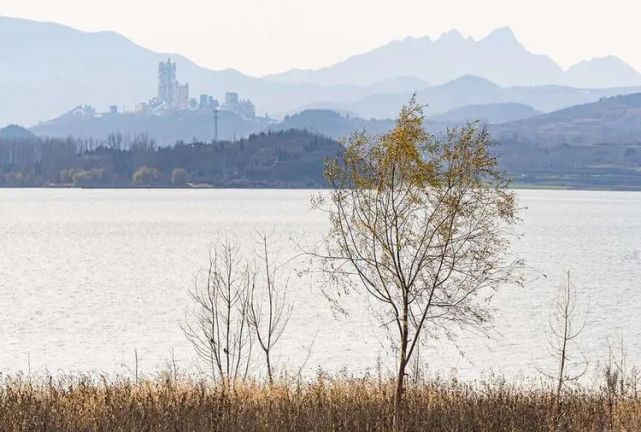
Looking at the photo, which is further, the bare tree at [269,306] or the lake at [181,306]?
the lake at [181,306]

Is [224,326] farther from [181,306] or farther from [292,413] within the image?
[292,413]

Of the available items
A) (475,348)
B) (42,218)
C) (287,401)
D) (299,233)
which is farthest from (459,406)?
(42,218)

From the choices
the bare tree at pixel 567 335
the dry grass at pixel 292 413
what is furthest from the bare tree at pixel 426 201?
the bare tree at pixel 567 335

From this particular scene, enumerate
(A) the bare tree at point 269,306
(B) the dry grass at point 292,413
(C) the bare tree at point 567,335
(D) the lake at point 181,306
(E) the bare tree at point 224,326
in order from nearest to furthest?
1. (B) the dry grass at point 292,413
2. (E) the bare tree at point 224,326
3. (C) the bare tree at point 567,335
4. (A) the bare tree at point 269,306
5. (D) the lake at point 181,306

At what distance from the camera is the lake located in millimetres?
43656

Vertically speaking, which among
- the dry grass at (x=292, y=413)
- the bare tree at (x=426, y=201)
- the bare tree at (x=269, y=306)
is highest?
the bare tree at (x=426, y=201)

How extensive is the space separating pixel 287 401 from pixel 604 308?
45.2m

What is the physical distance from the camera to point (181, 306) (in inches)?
2384

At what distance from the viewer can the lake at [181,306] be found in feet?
143

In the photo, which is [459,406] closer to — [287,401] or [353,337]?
[287,401]

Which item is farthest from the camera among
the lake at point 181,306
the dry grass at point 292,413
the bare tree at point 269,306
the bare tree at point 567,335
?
the lake at point 181,306

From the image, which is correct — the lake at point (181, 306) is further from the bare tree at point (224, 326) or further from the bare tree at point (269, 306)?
the bare tree at point (224, 326)

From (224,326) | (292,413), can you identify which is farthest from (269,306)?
(292,413)

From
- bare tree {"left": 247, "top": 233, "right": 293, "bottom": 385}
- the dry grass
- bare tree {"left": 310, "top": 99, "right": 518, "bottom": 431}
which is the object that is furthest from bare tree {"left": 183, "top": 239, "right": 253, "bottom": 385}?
bare tree {"left": 310, "top": 99, "right": 518, "bottom": 431}
